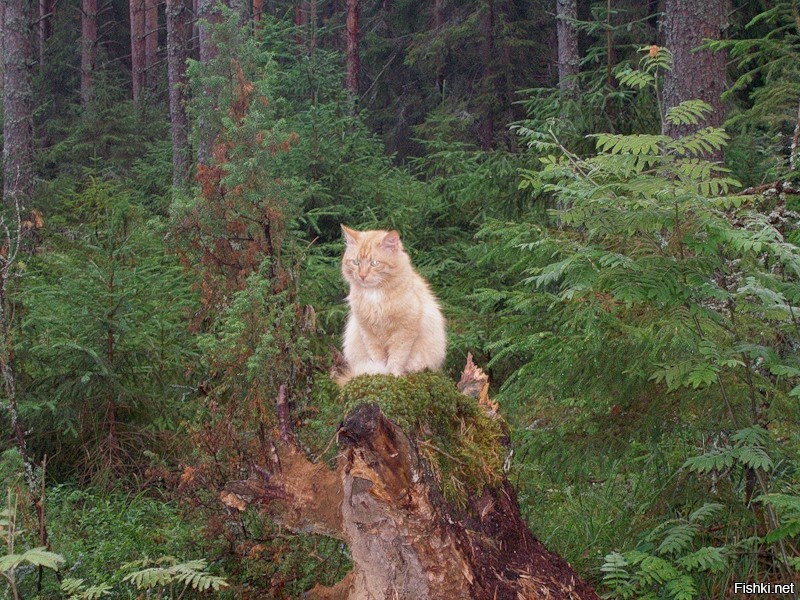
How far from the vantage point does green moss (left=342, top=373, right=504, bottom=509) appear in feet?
13.8

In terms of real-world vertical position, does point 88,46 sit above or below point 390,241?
above

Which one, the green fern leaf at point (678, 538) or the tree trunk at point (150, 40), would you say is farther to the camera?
the tree trunk at point (150, 40)

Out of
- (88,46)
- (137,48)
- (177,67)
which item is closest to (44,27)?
(88,46)

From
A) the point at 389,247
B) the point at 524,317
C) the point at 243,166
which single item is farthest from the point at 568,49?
the point at 389,247

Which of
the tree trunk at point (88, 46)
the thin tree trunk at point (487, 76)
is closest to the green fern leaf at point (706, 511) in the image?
the thin tree trunk at point (487, 76)

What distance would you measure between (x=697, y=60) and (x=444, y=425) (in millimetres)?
5426

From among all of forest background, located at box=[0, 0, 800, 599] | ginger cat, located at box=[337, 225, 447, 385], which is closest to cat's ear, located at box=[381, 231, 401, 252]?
ginger cat, located at box=[337, 225, 447, 385]

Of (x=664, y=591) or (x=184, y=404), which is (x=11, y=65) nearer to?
(x=184, y=404)

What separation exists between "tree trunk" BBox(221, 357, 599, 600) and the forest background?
0.68m

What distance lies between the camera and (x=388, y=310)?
16.3ft

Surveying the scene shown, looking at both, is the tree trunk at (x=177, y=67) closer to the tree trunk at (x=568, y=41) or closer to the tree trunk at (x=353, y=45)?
the tree trunk at (x=353, y=45)

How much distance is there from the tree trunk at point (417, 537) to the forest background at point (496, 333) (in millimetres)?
679

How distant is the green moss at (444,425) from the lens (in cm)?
420

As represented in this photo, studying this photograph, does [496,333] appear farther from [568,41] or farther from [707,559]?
[568,41]
